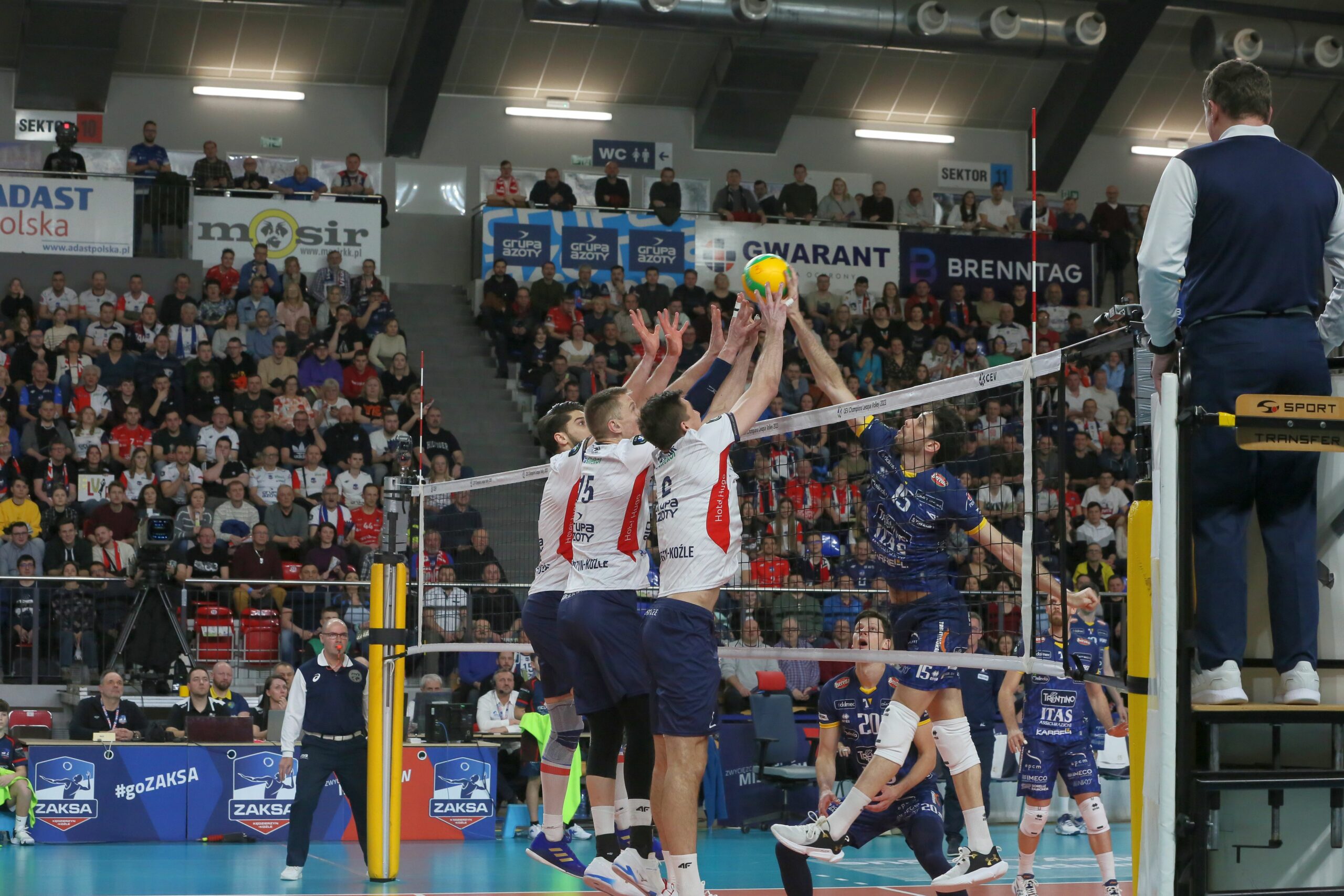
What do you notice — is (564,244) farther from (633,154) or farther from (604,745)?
Answer: (604,745)

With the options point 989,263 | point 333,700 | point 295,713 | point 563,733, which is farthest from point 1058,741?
point 989,263

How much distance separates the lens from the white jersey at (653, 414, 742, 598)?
24.7 feet

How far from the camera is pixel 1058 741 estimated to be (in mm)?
11297

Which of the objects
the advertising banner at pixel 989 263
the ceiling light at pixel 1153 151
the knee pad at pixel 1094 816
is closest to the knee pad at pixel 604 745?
the knee pad at pixel 1094 816

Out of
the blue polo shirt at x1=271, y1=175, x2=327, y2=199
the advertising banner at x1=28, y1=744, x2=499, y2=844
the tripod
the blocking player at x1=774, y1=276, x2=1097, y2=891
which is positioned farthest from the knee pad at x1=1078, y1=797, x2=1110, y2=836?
the blue polo shirt at x1=271, y1=175, x2=327, y2=199

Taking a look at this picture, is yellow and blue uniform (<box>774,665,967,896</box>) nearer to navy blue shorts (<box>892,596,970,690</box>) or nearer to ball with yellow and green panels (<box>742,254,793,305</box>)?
navy blue shorts (<box>892,596,970,690</box>)

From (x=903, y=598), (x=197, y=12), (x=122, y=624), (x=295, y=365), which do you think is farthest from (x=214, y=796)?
(x=197, y=12)

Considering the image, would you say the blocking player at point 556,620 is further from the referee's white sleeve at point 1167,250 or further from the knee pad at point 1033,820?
the referee's white sleeve at point 1167,250

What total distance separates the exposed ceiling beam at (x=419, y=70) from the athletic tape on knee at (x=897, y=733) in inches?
775

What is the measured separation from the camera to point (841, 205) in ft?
92.2

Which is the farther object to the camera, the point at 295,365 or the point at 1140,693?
the point at 295,365

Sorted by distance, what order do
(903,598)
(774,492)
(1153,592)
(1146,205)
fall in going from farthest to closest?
(1146,205)
(774,492)
(903,598)
(1153,592)

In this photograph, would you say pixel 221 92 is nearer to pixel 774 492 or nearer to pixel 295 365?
pixel 295 365

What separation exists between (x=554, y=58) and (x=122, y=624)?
1544 cm
